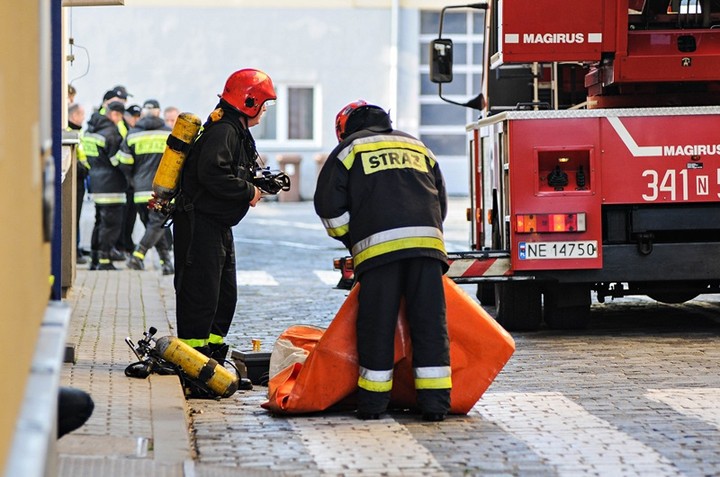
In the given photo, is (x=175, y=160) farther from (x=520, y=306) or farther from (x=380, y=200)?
(x=520, y=306)

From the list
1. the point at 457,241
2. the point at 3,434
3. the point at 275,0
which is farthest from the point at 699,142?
the point at 275,0

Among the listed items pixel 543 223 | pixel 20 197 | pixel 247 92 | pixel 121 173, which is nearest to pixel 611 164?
pixel 543 223

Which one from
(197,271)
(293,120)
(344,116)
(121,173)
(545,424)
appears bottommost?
(545,424)

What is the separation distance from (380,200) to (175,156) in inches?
62.6

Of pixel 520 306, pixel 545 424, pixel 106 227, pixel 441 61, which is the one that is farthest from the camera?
pixel 106 227

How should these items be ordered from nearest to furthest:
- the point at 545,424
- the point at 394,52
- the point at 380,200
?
the point at 545,424 → the point at 380,200 → the point at 394,52

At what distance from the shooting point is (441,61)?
495 inches

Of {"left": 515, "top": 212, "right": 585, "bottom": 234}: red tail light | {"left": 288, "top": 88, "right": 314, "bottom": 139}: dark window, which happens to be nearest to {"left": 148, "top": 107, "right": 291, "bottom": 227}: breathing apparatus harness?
{"left": 515, "top": 212, "right": 585, "bottom": 234}: red tail light

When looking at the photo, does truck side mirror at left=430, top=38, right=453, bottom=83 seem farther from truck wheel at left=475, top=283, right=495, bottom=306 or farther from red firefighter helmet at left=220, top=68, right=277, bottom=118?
red firefighter helmet at left=220, top=68, right=277, bottom=118

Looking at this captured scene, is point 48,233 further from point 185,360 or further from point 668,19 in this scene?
point 668,19

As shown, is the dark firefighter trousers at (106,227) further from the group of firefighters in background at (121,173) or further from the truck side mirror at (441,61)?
the truck side mirror at (441,61)

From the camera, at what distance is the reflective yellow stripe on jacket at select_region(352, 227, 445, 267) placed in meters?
7.39

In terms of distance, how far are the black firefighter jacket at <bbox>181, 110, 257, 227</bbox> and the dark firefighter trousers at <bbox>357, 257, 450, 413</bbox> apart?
1.31 meters

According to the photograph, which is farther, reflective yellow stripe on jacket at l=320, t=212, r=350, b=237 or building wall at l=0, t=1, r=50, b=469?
reflective yellow stripe on jacket at l=320, t=212, r=350, b=237
